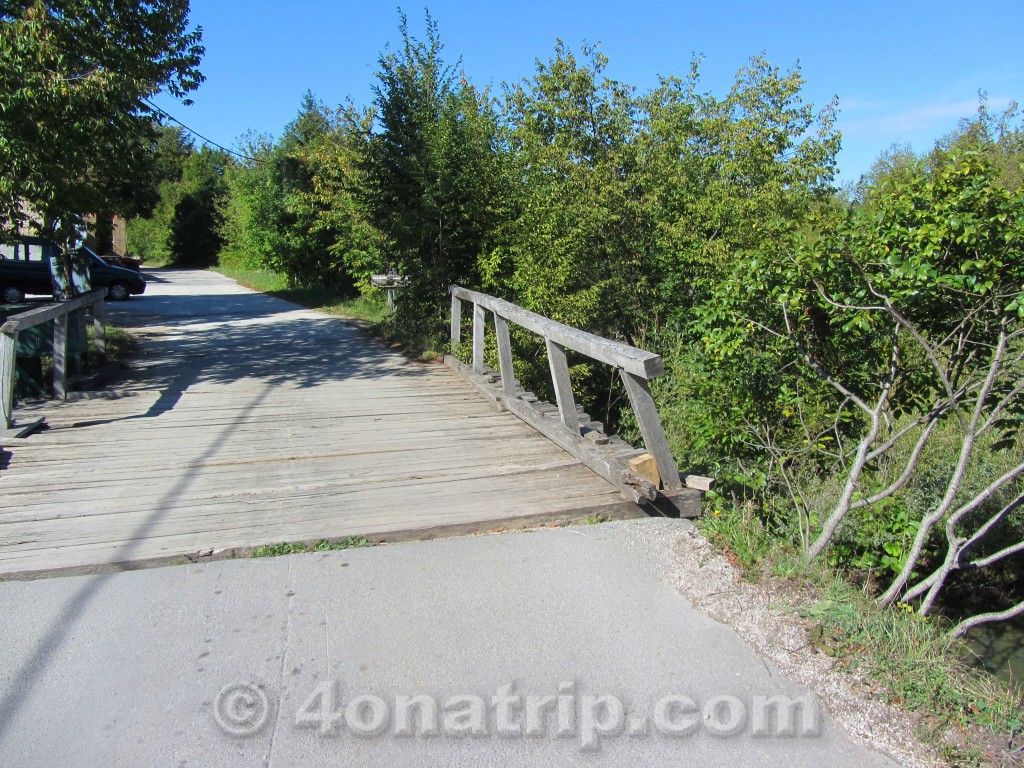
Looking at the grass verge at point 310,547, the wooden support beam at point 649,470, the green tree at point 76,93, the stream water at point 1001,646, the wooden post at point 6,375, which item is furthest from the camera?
the green tree at point 76,93

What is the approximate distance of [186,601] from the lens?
12.6ft

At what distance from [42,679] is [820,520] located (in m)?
4.89

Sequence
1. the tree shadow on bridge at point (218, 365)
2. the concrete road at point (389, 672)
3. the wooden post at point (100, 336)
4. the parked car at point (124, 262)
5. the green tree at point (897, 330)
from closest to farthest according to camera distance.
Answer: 1. the concrete road at point (389, 672)
2. the tree shadow on bridge at point (218, 365)
3. the green tree at point (897, 330)
4. the wooden post at point (100, 336)
5. the parked car at point (124, 262)

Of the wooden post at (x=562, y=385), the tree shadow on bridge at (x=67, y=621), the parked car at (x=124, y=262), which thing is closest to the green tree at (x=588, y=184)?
the wooden post at (x=562, y=385)

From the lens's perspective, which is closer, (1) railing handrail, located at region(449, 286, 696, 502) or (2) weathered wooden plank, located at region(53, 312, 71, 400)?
(1) railing handrail, located at region(449, 286, 696, 502)

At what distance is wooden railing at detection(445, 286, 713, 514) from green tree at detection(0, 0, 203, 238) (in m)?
4.22

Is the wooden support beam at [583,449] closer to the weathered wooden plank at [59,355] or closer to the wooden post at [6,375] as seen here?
the weathered wooden plank at [59,355]

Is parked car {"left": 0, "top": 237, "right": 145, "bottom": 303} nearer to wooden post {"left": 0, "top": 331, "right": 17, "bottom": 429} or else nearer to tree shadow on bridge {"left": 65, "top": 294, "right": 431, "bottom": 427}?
tree shadow on bridge {"left": 65, "top": 294, "right": 431, "bottom": 427}

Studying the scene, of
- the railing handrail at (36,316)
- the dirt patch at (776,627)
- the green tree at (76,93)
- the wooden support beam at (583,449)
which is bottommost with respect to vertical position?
the dirt patch at (776,627)

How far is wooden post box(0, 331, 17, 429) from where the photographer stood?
21.1 feet

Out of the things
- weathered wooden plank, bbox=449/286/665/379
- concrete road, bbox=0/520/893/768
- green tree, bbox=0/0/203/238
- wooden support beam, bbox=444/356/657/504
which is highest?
green tree, bbox=0/0/203/238

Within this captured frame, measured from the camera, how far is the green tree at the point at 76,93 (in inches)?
289

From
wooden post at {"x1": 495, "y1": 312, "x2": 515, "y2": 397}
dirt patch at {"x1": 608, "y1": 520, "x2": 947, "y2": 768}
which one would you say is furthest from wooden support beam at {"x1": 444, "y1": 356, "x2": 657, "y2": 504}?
dirt patch at {"x1": 608, "y1": 520, "x2": 947, "y2": 768}

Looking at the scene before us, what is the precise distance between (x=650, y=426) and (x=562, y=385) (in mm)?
1269
